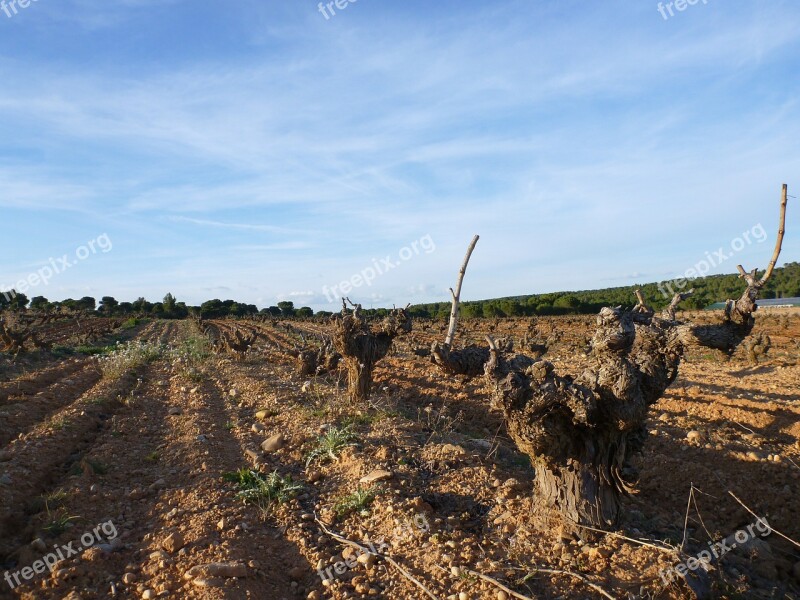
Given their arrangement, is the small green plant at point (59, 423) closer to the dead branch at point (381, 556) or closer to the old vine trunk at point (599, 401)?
the dead branch at point (381, 556)

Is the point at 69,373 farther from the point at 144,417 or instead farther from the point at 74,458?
the point at 74,458

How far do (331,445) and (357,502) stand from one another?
1.59 m

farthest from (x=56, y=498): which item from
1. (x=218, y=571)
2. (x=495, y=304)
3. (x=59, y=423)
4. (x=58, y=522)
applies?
(x=495, y=304)

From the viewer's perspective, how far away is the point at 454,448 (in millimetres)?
6312

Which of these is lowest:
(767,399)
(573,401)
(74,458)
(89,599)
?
(767,399)

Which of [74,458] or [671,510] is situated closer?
[671,510]

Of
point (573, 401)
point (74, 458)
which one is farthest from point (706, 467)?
point (74, 458)

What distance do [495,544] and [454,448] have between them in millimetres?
1947

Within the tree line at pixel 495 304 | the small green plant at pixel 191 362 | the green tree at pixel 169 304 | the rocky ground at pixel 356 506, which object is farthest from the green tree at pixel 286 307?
the rocky ground at pixel 356 506

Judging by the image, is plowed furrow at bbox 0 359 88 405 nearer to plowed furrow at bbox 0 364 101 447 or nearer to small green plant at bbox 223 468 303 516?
plowed furrow at bbox 0 364 101 447

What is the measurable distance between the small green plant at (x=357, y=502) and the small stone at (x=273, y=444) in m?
2.19

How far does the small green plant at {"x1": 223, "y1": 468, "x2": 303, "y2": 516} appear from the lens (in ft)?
18.1

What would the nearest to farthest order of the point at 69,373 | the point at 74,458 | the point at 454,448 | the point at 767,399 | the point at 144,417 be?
the point at 454,448 → the point at 74,458 → the point at 144,417 → the point at 767,399 → the point at 69,373

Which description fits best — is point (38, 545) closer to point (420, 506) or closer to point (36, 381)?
point (420, 506)
